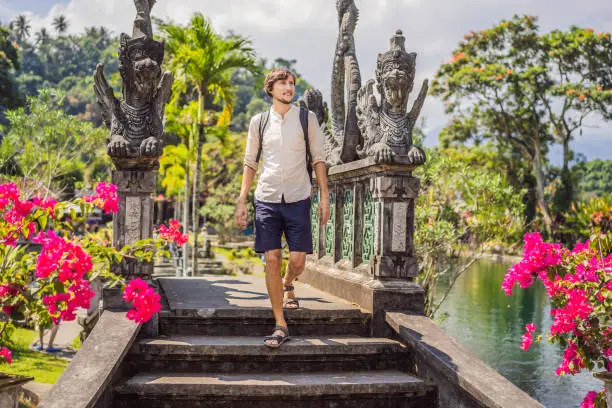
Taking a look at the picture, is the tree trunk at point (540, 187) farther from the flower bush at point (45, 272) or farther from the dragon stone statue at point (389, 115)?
the flower bush at point (45, 272)

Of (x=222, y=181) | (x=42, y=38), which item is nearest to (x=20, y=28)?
(x=42, y=38)

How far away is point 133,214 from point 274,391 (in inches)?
68.8

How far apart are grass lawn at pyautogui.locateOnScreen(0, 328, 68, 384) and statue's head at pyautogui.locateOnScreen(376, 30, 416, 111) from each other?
627 cm

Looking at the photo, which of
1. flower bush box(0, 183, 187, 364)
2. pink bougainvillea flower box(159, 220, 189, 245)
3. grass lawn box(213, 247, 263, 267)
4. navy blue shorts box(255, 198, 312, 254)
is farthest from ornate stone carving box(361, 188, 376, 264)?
grass lawn box(213, 247, 263, 267)

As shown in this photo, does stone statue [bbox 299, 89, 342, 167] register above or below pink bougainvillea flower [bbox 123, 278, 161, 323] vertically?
above

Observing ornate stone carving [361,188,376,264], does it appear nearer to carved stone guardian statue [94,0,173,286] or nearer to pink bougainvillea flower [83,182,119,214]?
carved stone guardian statue [94,0,173,286]

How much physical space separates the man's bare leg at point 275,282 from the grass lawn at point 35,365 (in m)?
5.55

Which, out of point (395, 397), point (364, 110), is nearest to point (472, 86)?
point (364, 110)

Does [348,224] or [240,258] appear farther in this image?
[240,258]

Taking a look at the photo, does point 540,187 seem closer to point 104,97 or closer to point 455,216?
point 455,216

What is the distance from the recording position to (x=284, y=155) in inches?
192

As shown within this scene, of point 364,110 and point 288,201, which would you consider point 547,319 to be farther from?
point 288,201

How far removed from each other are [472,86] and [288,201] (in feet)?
95.0

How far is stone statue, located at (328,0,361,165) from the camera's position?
22.5 feet
